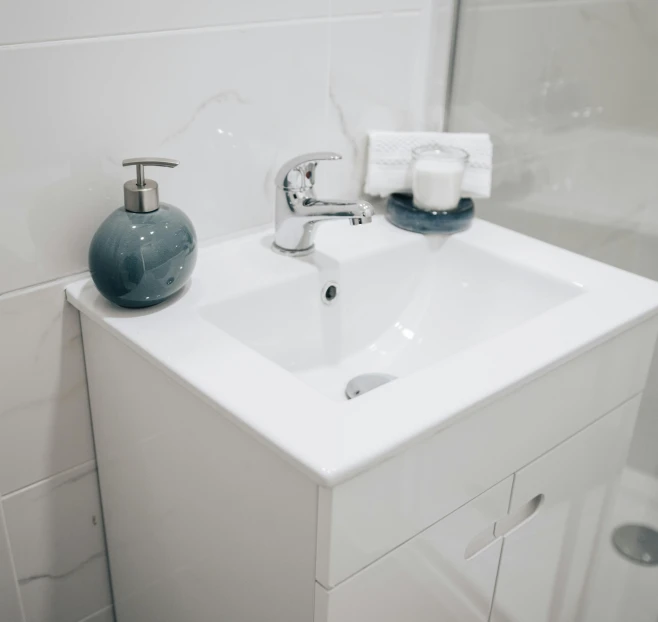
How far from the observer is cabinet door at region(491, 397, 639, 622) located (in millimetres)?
992

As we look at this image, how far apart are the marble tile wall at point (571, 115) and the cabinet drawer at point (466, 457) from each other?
240 millimetres

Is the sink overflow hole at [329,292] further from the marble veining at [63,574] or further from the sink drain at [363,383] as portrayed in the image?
the marble veining at [63,574]

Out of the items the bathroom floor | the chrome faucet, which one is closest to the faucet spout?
the chrome faucet

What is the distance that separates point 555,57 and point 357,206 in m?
0.43

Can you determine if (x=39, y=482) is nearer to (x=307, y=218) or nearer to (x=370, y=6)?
(x=307, y=218)

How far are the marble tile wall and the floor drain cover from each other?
30 cm

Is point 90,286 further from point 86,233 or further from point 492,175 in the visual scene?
point 492,175

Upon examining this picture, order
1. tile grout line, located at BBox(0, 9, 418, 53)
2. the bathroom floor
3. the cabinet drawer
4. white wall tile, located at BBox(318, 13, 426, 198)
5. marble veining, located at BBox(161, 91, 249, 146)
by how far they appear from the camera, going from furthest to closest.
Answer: the bathroom floor → white wall tile, located at BBox(318, 13, 426, 198) → marble veining, located at BBox(161, 91, 249, 146) → tile grout line, located at BBox(0, 9, 418, 53) → the cabinet drawer

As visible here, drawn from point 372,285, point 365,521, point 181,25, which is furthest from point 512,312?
point 181,25

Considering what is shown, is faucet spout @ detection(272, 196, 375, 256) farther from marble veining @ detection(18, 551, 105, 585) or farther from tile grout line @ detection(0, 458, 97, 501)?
marble veining @ detection(18, 551, 105, 585)

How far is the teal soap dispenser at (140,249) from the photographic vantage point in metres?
0.85

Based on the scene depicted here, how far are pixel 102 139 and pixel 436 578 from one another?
0.61 m

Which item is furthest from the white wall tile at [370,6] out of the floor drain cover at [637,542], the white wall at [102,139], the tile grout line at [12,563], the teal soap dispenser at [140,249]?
the floor drain cover at [637,542]

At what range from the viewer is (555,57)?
1.18 m
